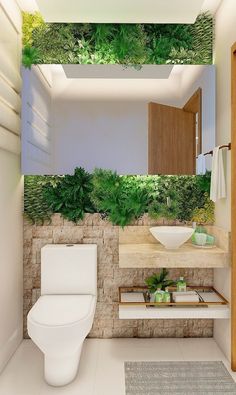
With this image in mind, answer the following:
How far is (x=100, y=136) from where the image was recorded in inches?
119

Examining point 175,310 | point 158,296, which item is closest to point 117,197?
point 158,296

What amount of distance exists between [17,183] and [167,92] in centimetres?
150

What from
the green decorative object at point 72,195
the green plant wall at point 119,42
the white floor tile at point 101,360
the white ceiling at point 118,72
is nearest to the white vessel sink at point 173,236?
the green decorative object at point 72,195

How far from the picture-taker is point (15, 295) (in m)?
2.82

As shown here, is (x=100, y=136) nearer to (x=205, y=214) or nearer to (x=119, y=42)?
(x=119, y=42)

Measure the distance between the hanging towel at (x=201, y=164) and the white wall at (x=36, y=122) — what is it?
1.27 m

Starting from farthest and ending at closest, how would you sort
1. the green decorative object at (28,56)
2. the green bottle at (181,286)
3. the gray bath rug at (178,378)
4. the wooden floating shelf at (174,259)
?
the green decorative object at (28,56) → the green bottle at (181,286) → the wooden floating shelf at (174,259) → the gray bath rug at (178,378)

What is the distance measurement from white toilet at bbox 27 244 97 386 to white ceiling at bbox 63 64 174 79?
146 centimetres

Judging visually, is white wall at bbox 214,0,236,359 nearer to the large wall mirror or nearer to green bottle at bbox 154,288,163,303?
the large wall mirror

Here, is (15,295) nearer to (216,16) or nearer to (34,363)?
(34,363)

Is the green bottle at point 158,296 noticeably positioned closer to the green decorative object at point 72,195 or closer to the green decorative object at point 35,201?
the green decorative object at point 72,195

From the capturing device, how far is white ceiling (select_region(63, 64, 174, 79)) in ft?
9.89

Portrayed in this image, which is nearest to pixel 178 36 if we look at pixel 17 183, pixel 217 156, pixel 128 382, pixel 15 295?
pixel 217 156

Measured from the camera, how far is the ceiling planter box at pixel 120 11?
99.2 inches
